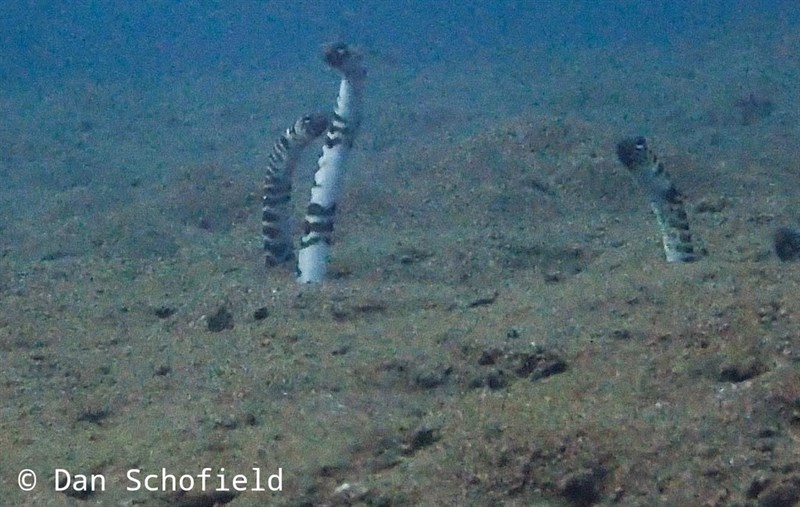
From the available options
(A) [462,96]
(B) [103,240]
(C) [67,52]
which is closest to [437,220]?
(B) [103,240]

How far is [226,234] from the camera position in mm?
11156

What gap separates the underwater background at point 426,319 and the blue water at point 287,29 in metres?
11.3

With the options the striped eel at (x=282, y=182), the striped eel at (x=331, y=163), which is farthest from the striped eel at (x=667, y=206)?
the striped eel at (x=282, y=182)

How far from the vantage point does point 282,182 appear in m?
8.59

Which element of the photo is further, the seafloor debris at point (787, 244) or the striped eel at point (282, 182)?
the striped eel at point (282, 182)

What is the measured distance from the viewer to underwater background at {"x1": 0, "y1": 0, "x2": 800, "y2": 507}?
4211 mm

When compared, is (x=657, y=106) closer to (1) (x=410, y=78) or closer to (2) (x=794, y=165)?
(2) (x=794, y=165)

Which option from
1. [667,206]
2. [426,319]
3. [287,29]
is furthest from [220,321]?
[287,29]

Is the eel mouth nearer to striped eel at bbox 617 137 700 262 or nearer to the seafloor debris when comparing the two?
striped eel at bbox 617 137 700 262

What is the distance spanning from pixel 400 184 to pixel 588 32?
100 ft

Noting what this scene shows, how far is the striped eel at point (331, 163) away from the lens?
7723mm

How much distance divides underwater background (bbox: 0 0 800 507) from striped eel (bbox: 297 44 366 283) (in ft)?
1.32

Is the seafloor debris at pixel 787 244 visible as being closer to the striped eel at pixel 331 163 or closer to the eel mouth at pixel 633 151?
the eel mouth at pixel 633 151

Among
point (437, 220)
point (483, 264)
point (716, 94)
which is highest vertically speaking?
point (716, 94)
